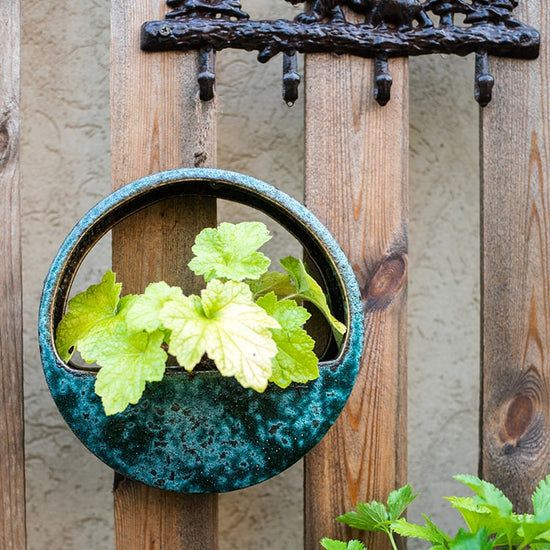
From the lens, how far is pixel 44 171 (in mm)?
1176

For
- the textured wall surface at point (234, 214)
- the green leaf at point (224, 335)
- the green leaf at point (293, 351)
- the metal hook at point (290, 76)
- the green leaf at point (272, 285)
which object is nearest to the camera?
the green leaf at point (224, 335)

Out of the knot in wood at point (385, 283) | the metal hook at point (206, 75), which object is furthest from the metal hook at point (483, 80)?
the metal hook at point (206, 75)

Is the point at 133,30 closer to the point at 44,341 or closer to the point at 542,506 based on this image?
the point at 44,341

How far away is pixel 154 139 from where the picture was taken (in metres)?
0.98

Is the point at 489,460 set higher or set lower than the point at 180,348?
lower

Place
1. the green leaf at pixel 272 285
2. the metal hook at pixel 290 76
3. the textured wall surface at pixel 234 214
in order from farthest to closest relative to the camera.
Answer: the textured wall surface at pixel 234 214, the metal hook at pixel 290 76, the green leaf at pixel 272 285

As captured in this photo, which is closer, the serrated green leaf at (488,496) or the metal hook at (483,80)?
the serrated green leaf at (488,496)

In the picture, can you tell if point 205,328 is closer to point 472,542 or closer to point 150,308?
point 150,308

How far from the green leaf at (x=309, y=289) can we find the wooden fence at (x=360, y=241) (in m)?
0.16

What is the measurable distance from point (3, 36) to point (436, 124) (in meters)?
0.81

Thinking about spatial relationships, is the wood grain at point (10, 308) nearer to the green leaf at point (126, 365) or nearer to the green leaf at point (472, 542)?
the green leaf at point (126, 365)

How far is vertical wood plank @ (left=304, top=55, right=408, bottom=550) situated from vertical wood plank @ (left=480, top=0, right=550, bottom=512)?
0.15 meters

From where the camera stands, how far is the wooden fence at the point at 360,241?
96cm

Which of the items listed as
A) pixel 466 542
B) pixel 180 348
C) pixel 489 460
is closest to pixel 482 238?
pixel 489 460
